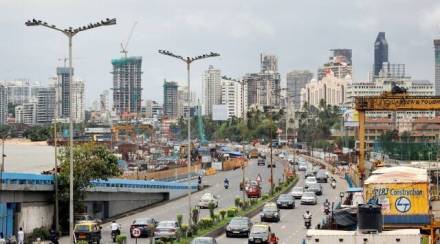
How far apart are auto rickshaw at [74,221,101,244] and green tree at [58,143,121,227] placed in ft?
29.6

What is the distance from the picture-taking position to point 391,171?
3106cm

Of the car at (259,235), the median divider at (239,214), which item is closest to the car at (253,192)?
the median divider at (239,214)

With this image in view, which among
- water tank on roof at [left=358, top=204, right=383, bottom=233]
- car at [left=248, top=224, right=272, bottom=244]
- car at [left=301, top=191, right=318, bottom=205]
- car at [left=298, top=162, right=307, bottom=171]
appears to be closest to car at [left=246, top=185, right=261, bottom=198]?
car at [left=301, top=191, right=318, bottom=205]

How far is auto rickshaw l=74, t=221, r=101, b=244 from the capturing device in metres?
45.1

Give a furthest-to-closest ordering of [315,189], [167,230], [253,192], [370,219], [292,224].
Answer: [315,189]
[253,192]
[292,224]
[167,230]
[370,219]

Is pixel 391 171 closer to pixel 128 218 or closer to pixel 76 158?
pixel 76 158

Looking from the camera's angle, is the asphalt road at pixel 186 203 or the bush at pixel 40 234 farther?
the asphalt road at pixel 186 203

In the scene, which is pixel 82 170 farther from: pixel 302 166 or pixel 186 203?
pixel 302 166

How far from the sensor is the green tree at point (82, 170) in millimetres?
54781

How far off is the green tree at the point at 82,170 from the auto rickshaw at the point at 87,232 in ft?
29.6

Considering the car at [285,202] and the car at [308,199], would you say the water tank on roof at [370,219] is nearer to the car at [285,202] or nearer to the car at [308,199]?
the car at [285,202]

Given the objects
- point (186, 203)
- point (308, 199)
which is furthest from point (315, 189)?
point (186, 203)

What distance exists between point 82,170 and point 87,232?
1085 cm

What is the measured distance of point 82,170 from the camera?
183 ft
